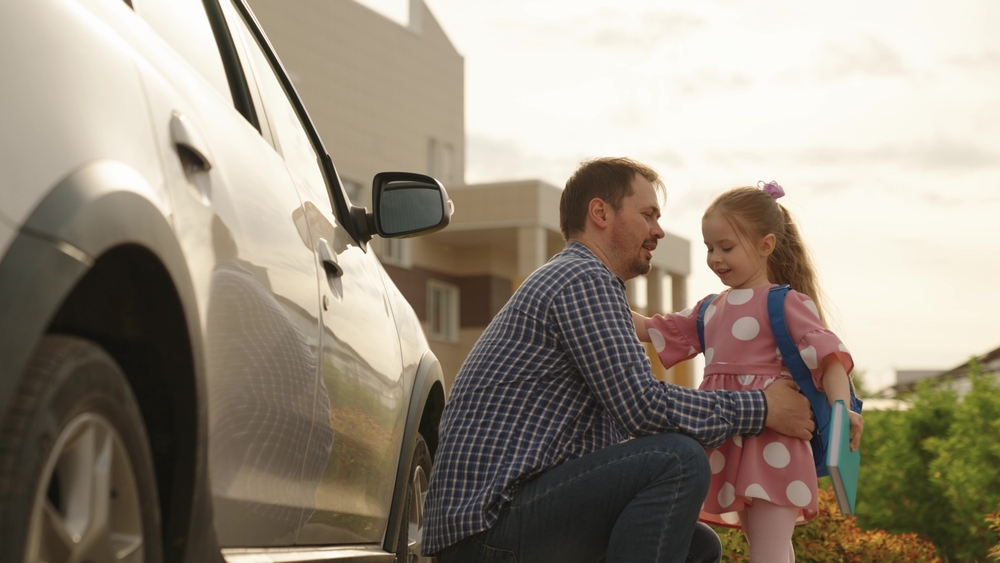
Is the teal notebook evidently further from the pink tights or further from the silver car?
the silver car

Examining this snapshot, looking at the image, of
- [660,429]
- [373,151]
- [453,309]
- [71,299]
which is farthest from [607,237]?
[453,309]

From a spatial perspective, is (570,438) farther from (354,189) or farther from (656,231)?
(354,189)

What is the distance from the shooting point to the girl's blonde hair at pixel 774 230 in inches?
154

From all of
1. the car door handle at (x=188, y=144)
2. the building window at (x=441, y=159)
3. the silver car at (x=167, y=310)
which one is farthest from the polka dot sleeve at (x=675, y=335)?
the building window at (x=441, y=159)

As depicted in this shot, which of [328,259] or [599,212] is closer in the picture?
[328,259]

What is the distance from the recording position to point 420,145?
30.5 meters

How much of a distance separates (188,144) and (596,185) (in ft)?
6.22

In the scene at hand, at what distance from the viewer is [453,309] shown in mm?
32625

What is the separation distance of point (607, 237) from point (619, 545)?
100cm

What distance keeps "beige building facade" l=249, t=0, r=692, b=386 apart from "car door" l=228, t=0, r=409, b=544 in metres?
21.9

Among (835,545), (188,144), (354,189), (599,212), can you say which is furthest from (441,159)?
(188,144)

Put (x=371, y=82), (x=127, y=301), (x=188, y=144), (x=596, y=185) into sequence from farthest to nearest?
1. (x=371, y=82)
2. (x=596, y=185)
3. (x=188, y=144)
4. (x=127, y=301)

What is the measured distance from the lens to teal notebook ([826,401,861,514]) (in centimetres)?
351

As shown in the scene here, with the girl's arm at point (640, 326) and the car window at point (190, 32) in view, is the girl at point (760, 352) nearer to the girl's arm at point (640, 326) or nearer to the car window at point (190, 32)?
the girl's arm at point (640, 326)
